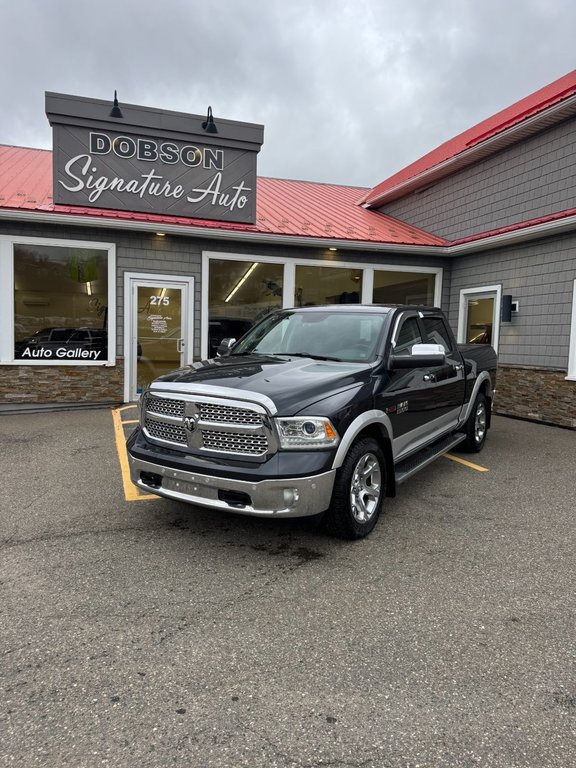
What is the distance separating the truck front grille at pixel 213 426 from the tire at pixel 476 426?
3983mm

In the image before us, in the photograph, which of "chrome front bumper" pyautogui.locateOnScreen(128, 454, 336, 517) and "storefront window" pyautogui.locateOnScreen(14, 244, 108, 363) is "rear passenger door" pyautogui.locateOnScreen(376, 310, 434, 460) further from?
"storefront window" pyautogui.locateOnScreen(14, 244, 108, 363)

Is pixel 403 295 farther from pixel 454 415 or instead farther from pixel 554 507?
pixel 554 507

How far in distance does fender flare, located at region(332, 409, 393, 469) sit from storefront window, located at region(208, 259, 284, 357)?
22.2 ft

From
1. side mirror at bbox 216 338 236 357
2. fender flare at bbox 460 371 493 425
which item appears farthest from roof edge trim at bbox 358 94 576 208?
side mirror at bbox 216 338 236 357

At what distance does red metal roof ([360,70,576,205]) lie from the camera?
9.89m

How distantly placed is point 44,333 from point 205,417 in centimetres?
731

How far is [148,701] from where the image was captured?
2.33m

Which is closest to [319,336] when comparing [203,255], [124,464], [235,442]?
[235,442]

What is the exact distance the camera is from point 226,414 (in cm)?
369

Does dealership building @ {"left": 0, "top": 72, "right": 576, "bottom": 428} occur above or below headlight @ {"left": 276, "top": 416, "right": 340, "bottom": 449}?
above

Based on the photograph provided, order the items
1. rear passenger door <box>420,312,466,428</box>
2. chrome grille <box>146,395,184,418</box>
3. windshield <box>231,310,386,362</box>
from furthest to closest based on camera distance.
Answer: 1. rear passenger door <box>420,312,466,428</box>
2. windshield <box>231,310,386,362</box>
3. chrome grille <box>146,395,184,418</box>

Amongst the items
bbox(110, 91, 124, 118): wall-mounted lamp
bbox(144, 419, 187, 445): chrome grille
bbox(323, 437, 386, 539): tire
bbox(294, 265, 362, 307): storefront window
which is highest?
bbox(110, 91, 124, 118): wall-mounted lamp

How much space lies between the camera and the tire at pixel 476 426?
6.78 meters

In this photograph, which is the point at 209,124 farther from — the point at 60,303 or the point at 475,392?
the point at 475,392
